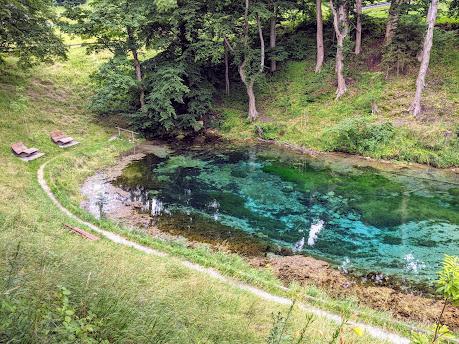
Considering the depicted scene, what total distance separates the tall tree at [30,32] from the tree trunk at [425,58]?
22.5 metres

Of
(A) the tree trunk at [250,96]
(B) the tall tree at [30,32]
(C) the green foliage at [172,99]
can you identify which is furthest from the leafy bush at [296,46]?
(B) the tall tree at [30,32]

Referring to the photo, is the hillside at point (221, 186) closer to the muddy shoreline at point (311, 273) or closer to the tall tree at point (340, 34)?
the muddy shoreline at point (311, 273)

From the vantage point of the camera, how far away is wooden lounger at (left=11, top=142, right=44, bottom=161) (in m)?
21.7

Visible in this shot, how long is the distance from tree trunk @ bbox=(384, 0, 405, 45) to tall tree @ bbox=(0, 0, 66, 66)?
22796 millimetres

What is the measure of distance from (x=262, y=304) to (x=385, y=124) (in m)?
18.8

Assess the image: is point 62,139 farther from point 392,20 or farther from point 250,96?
point 392,20

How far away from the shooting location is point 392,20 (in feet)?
102

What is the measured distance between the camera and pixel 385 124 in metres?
25.2

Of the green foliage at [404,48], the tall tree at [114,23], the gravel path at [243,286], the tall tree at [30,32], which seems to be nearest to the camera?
the gravel path at [243,286]

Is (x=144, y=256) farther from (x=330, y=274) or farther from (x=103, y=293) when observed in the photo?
(x=103, y=293)

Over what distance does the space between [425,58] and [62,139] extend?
22.4 m

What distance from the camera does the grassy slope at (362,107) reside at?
2405cm

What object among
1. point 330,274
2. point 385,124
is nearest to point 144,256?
point 330,274

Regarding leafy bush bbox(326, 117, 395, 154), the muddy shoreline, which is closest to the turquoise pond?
the muddy shoreline
